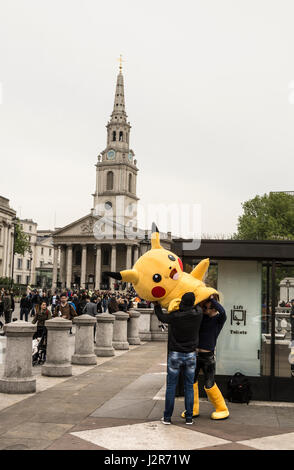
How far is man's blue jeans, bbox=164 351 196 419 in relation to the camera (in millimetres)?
7633

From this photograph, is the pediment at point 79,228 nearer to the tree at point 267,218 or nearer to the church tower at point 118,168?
the church tower at point 118,168

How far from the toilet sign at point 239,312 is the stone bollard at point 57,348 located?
353cm

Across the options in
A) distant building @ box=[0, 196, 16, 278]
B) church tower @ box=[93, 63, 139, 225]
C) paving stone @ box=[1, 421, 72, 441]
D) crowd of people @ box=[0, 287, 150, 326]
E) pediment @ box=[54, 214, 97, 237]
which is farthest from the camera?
church tower @ box=[93, 63, 139, 225]

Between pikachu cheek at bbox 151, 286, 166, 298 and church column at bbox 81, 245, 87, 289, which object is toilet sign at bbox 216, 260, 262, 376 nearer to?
pikachu cheek at bbox 151, 286, 166, 298

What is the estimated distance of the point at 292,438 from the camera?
7062 millimetres

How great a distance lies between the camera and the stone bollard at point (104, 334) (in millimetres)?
15391

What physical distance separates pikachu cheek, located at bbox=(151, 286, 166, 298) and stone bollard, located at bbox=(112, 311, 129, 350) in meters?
9.56

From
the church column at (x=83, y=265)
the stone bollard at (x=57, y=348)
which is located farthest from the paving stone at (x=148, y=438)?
the church column at (x=83, y=265)

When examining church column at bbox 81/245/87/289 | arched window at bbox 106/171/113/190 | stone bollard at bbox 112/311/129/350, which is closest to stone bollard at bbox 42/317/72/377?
stone bollard at bbox 112/311/129/350

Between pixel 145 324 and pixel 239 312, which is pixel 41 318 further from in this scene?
pixel 145 324

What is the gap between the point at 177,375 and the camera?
7688 millimetres

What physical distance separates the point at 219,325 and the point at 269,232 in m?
50.7

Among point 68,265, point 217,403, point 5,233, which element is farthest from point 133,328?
point 68,265

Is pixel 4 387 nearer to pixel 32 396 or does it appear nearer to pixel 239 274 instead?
pixel 32 396
